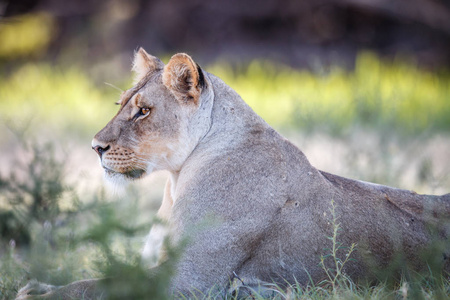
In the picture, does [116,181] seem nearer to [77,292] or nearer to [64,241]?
[64,241]

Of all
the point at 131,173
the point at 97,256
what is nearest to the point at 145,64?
the point at 131,173

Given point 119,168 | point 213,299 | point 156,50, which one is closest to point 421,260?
point 213,299

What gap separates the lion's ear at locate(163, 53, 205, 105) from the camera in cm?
350

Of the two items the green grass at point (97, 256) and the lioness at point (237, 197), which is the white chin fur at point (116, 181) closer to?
the lioness at point (237, 197)

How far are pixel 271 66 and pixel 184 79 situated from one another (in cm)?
934

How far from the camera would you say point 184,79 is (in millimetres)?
3576

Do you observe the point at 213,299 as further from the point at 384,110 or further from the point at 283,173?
the point at 384,110

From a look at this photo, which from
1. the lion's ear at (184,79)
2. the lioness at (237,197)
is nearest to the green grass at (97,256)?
the lioness at (237,197)

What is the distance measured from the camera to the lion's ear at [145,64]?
3.97 metres

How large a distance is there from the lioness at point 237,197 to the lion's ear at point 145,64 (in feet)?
0.82

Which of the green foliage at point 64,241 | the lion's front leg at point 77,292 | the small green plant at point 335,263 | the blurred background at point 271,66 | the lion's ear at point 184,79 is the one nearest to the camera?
the green foliage at point 64,241

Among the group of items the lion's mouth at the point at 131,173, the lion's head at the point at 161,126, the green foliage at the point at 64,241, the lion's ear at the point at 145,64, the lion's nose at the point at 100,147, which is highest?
the lion's ear at the point at 145,64

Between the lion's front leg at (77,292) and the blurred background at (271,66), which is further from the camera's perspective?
the blurred background at (271,66)

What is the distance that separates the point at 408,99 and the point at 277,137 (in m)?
6.99
